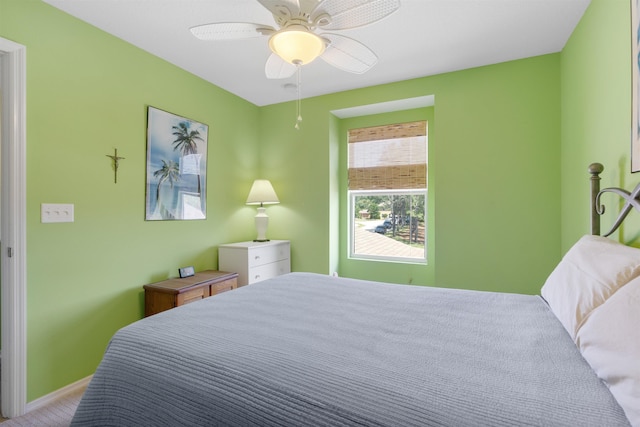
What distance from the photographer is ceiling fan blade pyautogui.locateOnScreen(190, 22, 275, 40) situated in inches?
64.2

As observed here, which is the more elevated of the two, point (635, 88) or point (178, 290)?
point (635, 88)

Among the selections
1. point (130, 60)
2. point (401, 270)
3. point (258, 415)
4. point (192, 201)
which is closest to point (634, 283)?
point (258, 415)

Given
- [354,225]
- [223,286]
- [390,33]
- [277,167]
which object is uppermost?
[390,33]

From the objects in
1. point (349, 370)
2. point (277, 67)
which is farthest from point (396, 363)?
point (277, 67)

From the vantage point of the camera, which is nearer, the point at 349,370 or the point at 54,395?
the point at 349,370

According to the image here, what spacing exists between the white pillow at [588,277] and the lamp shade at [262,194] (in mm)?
2833

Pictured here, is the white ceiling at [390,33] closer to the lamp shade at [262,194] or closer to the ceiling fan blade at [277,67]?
the ceiling fan blade at [277,67]

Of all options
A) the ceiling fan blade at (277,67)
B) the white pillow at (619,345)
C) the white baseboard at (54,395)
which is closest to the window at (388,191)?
the ceiling fan blade at (277,67)

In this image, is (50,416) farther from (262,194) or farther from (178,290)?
(262,194)

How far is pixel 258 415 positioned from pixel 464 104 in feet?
10.3

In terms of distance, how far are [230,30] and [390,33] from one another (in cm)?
132

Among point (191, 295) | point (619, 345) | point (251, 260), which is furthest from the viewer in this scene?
point (251, 260)

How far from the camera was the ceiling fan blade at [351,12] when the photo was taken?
4.81 feet

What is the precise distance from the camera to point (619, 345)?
809 mm
